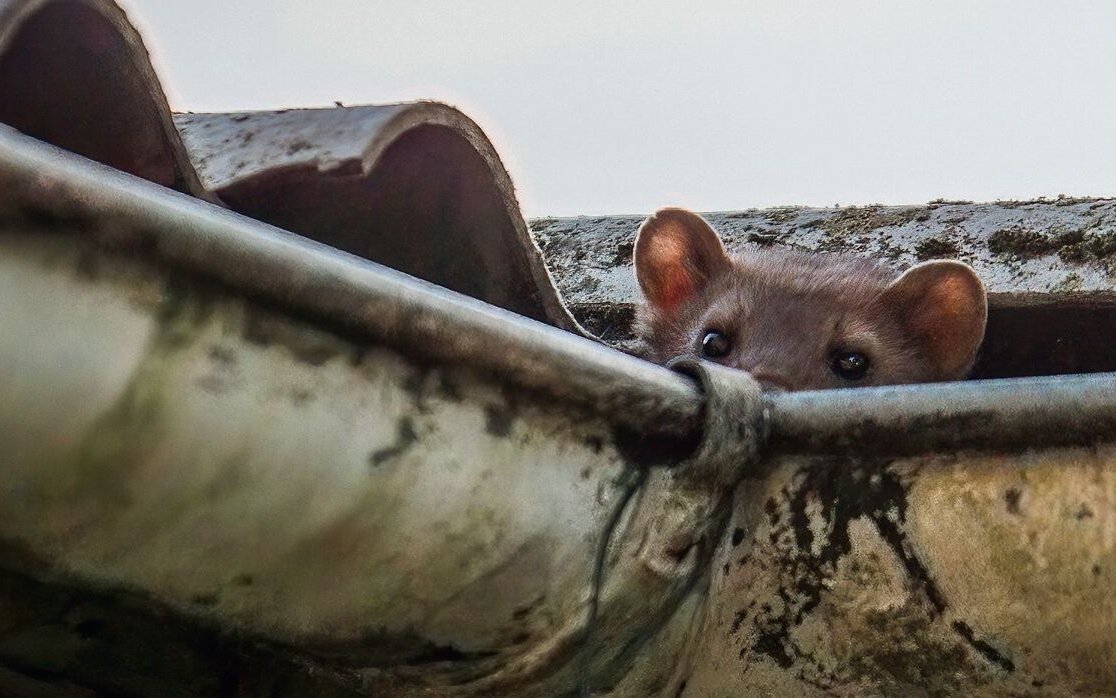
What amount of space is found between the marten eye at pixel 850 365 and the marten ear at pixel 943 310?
0.16m

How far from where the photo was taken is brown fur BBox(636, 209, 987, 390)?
3.63 m

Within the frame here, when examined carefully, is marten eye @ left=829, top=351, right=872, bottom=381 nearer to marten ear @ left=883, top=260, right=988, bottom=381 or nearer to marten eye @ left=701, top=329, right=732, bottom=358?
marten ear @ left=883, top=260, right=988, bottom=381

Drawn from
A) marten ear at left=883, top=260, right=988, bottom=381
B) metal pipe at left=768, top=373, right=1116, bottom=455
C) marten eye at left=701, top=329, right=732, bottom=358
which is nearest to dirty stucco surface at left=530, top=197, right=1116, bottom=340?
marten ear at left=883, top=260, right=988, bottom=381

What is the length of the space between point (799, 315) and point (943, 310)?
2.07 feet

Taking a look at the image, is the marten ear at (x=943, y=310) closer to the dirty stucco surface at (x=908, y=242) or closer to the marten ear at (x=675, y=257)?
the dirty stucco surface at (x=908, y=242)

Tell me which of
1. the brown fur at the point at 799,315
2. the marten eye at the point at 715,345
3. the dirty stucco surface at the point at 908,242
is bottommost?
the marten eye at the point at 715,345

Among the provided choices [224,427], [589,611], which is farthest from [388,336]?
[589,611]

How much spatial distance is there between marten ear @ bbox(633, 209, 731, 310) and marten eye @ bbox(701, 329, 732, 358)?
0.62ft

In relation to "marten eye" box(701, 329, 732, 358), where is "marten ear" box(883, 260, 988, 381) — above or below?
above

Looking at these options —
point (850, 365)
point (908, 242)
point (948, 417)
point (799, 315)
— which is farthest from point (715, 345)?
point (948, 417)

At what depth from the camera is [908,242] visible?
338 centimetres

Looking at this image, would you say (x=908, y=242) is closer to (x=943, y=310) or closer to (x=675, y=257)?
(x=943, y=310)

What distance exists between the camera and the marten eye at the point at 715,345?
3.87m

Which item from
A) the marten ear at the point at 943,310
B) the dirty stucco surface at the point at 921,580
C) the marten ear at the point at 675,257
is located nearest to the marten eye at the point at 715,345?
the marten ear at the point at 675,257
